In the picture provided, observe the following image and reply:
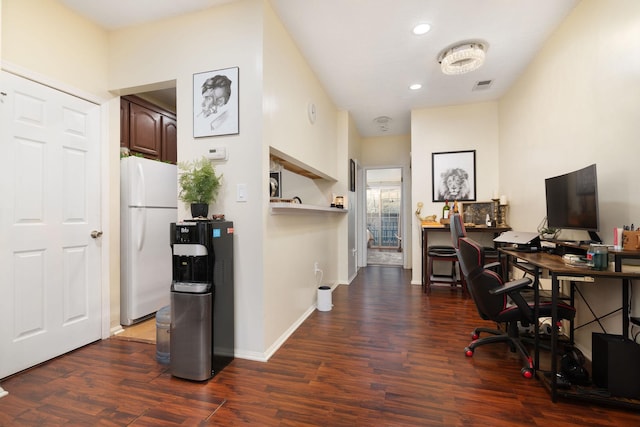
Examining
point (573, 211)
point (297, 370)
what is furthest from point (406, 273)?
point (297, 370)

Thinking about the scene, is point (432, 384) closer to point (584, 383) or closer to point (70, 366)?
point (584, 383)

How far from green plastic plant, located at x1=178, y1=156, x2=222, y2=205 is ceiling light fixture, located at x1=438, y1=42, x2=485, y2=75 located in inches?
97.9

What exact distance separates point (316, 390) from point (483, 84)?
3987mm

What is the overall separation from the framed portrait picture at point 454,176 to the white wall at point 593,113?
109 centimetres

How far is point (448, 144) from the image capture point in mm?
4496

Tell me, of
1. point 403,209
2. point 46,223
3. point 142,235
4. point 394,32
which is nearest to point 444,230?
point 403,209

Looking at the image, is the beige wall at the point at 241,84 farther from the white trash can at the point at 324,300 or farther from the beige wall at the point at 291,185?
the white trash can at the point at 324,300

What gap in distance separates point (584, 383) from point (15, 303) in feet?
12.4

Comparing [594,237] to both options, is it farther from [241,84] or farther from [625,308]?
[241,84]

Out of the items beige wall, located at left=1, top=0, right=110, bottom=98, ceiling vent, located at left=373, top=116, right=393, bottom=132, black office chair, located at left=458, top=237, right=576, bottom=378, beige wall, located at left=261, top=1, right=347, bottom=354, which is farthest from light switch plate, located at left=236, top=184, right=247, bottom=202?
ceiling vent, located at left=373, top=116, right=393, bottom=132

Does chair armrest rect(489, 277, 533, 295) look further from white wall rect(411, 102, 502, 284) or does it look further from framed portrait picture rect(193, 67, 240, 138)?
white wall rect(411, 102, 502, 284)

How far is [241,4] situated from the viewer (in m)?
2.24

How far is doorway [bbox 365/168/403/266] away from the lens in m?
8.11

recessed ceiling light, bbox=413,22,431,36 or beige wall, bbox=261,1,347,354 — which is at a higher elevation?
recessed ceiling light, bbox=413,22,431,36
